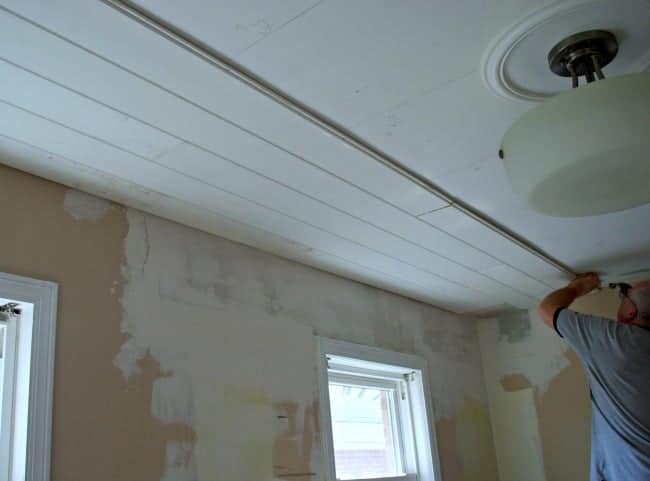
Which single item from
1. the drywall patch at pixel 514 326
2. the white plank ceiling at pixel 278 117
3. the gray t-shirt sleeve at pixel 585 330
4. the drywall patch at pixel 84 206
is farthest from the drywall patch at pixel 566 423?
the drywall patch at pixel 84 206

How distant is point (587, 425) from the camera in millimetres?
3758

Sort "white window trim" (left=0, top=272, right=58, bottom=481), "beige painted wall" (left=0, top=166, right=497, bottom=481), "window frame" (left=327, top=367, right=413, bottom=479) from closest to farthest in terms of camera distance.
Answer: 1. "white window trim" (left=0, top=272, right=58, bottom=481)
2. "beige painted wall" (left=0, top=166, right=497, bottom=481)
3. "window frame" (left=327, top=367, right=413, bottom=479)

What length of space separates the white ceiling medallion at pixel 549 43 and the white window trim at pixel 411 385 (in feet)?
5.11

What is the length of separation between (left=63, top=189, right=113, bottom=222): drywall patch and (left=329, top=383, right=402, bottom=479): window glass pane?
4.91ft

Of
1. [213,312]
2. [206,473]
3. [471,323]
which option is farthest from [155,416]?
[471,323]

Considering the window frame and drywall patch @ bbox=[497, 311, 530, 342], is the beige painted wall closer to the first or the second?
the window frame

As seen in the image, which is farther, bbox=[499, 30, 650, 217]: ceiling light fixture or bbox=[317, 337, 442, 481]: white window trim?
bbox=[317, 337, 442, 481]: white window trim

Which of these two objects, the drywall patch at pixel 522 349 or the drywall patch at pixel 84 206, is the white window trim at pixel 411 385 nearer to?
the drywall patch at pixel 522 349

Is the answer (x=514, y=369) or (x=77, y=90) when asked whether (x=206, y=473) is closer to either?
(x=77, y=90)

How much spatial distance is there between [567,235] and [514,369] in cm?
150

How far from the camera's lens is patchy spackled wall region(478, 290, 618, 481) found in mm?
3783

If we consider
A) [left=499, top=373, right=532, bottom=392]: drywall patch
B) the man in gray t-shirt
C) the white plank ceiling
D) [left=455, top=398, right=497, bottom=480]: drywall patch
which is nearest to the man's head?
the man in gray t-shirt

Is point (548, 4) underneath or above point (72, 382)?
above

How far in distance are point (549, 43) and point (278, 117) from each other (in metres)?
0.71
